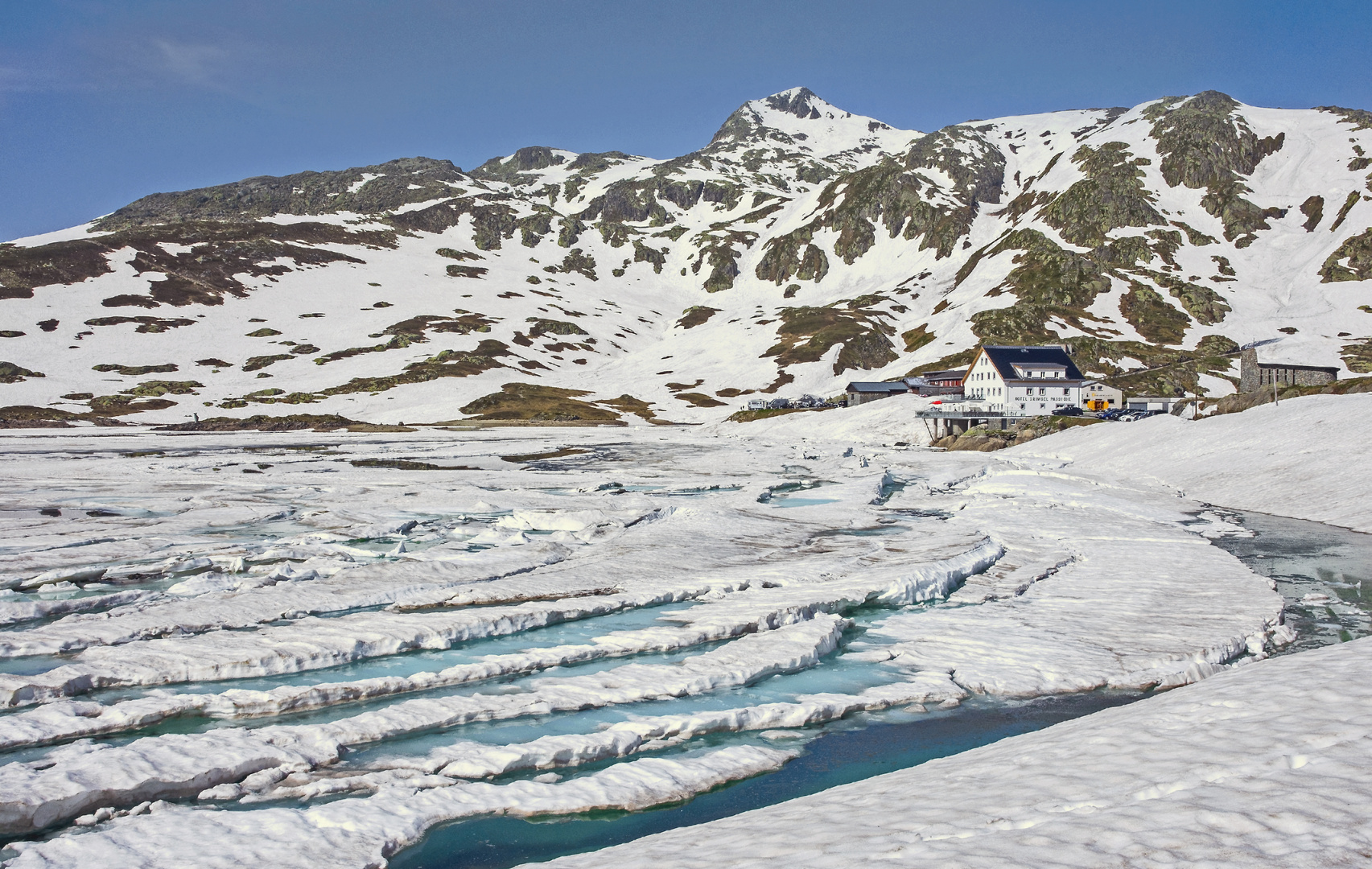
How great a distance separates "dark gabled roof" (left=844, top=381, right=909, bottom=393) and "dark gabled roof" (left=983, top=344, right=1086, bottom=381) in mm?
22464

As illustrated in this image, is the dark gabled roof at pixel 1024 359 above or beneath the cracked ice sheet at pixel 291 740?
above

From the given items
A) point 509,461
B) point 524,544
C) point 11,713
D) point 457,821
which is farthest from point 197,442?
point 457,821

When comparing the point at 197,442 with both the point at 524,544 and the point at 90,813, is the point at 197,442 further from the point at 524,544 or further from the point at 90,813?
the point at 90,813

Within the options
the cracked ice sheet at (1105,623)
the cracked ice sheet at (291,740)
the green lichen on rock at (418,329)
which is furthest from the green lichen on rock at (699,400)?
the cracked ice sheet at (291,740)

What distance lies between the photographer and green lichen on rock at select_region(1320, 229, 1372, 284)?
151 meters

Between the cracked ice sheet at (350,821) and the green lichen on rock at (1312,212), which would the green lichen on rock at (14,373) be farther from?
the green lichen on rock at (1312,212)

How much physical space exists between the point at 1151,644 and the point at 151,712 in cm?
1962

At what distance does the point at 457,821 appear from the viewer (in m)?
10.4

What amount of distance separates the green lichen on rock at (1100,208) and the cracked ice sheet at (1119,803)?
182 meters

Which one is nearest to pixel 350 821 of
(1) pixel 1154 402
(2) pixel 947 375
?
(1) pixel 1154 402

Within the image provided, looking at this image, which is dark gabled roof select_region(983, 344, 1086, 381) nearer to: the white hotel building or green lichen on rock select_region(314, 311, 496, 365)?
the white hotel building

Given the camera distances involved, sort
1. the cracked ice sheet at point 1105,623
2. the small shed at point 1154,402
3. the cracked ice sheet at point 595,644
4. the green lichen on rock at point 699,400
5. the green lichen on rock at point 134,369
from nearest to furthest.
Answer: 1. the cracked ice sheet at point 595,644
2. the cracked ice sheet at point 1105,623
3. the small shed at point 1154,402
4. the green lichen on rock at point 699,400
5. the green lichen on rock at point 134,369

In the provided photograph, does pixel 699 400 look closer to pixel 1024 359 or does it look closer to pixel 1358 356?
pixel 1024 359

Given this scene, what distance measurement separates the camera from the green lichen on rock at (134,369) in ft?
458
